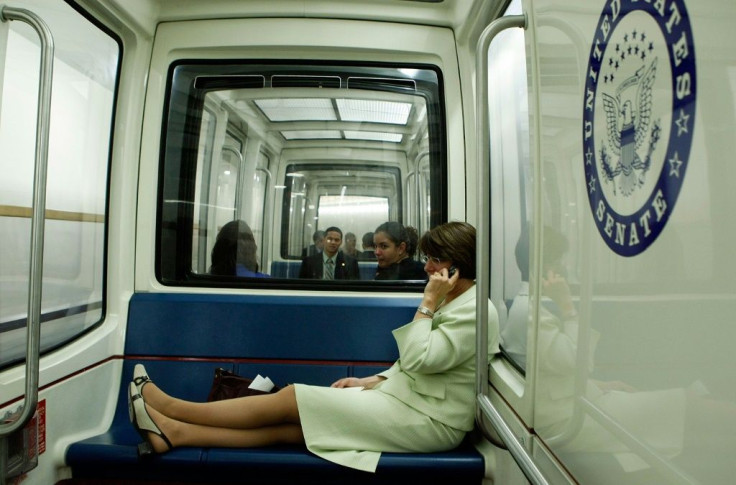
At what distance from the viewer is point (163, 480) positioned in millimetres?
2195

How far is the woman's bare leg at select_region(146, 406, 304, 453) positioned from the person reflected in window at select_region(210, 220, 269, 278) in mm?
837

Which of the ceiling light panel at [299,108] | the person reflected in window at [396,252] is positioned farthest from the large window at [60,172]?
the person reflected in window at [396,252]

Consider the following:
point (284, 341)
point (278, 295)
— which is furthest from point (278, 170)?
point (284, 341)

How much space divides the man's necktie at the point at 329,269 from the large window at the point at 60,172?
1.13 m

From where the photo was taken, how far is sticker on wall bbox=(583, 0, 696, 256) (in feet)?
2.56

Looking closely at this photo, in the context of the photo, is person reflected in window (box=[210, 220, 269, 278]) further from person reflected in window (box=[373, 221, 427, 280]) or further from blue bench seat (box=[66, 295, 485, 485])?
person reflected in window (box=[373, 221, 427, 280])

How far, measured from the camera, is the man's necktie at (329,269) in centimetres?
284

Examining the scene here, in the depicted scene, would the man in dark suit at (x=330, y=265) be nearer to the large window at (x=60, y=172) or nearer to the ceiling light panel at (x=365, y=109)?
the ceiling light panel at (x=365, y=109)

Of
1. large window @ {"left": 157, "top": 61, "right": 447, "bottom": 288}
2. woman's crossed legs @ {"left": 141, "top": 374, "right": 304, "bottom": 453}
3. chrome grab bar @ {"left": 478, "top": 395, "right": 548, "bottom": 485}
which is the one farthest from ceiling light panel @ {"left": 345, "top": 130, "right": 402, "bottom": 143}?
chrome grab bar @ {"left": 478, "top": 395, "right": 548, "bottom": 485}

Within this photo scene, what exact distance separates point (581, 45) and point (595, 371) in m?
0.68

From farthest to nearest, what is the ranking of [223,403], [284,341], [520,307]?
[284,341] < [223,403] < [520,307]

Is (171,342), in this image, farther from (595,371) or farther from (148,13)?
(595,371)

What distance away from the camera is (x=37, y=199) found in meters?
1.67

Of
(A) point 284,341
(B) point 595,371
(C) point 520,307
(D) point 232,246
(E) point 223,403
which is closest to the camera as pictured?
(B) point 595,371
